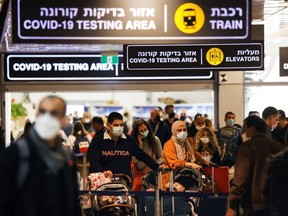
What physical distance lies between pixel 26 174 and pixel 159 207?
454 centimetres

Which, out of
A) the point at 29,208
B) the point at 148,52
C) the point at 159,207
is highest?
the point at 148,52

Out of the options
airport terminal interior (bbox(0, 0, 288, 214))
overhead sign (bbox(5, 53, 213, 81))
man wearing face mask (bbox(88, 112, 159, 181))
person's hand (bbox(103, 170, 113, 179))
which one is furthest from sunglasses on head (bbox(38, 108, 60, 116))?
overhead sign (bbox(5, 53, 213, 81))

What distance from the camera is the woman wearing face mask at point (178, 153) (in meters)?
10.9

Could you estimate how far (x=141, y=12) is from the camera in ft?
31.1

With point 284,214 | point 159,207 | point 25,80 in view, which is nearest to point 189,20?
point 159,207

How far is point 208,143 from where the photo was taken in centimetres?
1266

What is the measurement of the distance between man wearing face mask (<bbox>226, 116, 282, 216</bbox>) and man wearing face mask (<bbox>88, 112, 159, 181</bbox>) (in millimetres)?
2931

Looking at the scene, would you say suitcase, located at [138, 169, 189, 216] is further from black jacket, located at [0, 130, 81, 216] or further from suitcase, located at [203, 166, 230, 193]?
black jacket, located at [0, 130, 81, 216]

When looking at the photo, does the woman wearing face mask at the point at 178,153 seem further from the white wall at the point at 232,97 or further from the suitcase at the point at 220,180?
the white wall at the point at 232,97

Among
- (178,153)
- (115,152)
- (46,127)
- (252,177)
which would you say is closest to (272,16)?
(178,153)

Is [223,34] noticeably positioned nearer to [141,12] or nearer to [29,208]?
[141,12]

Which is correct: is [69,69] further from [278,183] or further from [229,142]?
[278,183]

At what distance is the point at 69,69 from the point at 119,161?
7875 millimetres

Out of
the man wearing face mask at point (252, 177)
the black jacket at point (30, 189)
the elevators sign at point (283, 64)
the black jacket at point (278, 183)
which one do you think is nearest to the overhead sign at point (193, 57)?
the man wearing face mask at point (252, 177)
